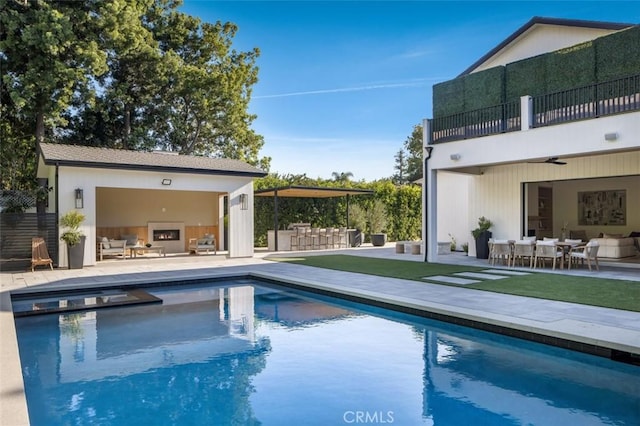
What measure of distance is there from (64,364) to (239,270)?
259 inches

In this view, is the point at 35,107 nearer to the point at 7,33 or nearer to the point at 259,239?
the point at 7,33

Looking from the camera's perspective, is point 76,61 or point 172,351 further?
point 76,61

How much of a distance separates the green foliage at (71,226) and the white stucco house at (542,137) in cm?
982

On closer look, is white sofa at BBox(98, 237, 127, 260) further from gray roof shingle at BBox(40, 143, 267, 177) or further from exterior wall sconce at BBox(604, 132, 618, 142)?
exterior wall sconce at BBox(604, 132, 618, 142)

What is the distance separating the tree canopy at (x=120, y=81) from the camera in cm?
1747

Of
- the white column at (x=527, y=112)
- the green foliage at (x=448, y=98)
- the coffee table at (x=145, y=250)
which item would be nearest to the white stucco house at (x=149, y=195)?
the coffee table at (x=145, y=250)

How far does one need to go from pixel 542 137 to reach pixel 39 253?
13.1m

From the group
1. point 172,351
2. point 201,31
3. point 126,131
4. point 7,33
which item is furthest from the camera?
point 201,31

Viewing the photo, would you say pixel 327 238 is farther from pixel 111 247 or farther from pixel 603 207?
pixel 603 207

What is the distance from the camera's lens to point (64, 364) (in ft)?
17.8

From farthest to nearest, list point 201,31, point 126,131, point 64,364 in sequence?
point 201,31 → point 126,131 → point 64,364

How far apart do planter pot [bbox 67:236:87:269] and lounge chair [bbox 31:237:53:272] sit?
47 centimetres

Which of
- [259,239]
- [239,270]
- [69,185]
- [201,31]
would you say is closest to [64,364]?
[239,270]

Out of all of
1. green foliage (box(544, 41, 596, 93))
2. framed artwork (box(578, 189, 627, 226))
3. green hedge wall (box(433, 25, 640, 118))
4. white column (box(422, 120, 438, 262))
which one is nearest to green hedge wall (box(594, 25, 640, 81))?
green hedge wall (box(433, 25, 640, 118))
